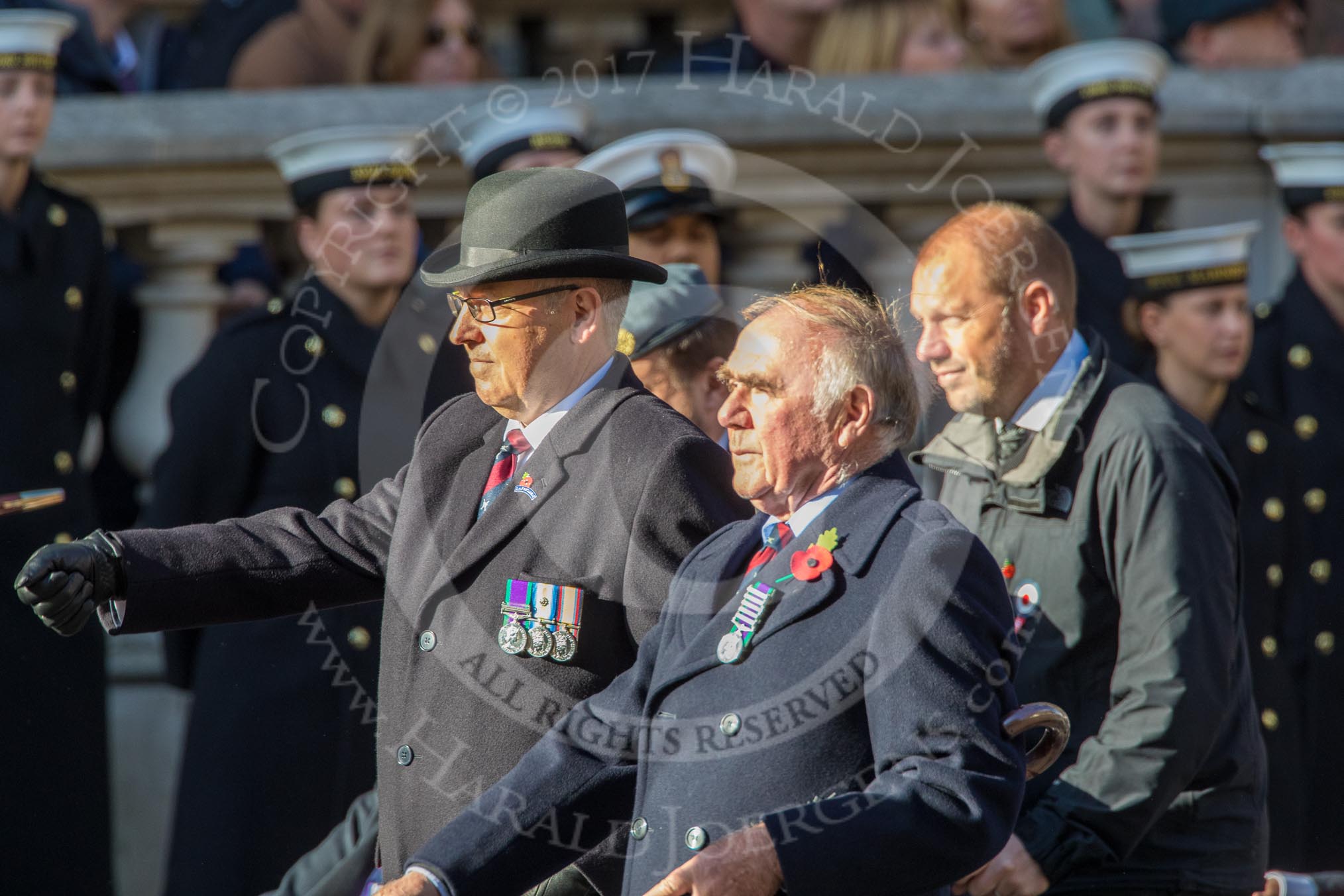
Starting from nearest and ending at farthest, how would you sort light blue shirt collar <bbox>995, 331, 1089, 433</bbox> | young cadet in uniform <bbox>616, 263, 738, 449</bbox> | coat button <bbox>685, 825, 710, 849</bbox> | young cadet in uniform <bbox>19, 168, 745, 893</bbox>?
coat button <bbox>685, 825, 710, 849</bbox> → young cadet in uniform <bbox>19, 168, 745, 893</bbox> → light blue shirt collar <bbox>995, 331, 1089, 433</bbox> → young cadet in uniform <bbox>616, 263, 738, 449</bbox>

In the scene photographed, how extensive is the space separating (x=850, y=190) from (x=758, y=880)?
3.05m

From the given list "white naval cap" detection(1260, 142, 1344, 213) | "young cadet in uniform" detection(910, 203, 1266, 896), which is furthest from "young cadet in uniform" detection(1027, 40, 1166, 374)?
"young cadet in uniform" detection(910, 203, 1266, 896)

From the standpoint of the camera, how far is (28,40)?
15.6 ft

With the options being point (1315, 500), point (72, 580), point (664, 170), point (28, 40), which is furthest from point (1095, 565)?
point (28, 40)

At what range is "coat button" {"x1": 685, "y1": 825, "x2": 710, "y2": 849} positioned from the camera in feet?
8.78

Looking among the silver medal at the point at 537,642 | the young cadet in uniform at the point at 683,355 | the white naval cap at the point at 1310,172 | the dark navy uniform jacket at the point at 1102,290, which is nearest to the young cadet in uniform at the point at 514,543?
the silver medal at the point at 537,642

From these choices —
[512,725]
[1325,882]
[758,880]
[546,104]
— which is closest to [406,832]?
[512,725]

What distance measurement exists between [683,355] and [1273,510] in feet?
6.19

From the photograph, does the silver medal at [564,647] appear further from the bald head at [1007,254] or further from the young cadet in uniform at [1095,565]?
the bald head at [1007,254]

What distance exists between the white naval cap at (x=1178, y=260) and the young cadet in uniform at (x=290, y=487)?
72.1 inches

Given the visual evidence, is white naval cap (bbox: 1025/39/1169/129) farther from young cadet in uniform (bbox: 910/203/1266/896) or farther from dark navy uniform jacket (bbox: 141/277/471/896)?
dark navy uniform jacket (bbox: 141/277/471/896)

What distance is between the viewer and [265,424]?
16.0 feet

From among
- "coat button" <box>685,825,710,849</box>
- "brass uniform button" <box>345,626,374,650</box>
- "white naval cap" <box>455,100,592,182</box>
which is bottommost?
"brass uniform button" <box>345,626,374,650</box>

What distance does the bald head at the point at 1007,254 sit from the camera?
142 inches
